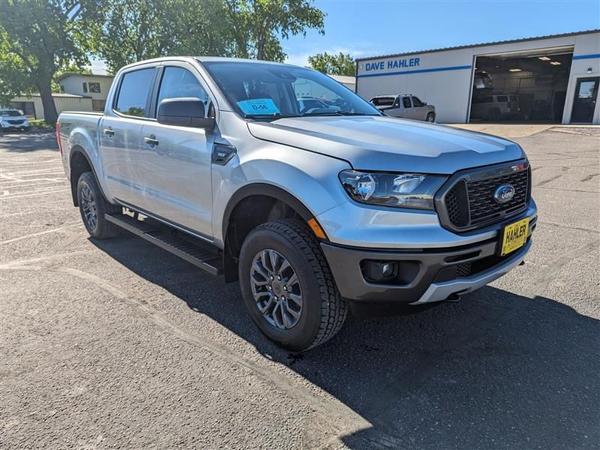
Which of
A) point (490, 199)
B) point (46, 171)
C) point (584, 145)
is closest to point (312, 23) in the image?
point (584, 145)

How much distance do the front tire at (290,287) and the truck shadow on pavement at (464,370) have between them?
0.20 meters

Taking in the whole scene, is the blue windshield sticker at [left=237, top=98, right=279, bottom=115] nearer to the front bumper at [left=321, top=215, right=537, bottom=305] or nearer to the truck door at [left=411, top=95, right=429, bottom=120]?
the front bumper at [left=321, top=215, right=537, bottom=305]

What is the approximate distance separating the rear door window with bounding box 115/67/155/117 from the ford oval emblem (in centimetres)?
311

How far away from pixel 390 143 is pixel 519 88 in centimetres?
3523

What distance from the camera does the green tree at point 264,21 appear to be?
3738 centimetres

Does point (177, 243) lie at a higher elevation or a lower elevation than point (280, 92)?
lower

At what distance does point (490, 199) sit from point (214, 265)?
1.97 m

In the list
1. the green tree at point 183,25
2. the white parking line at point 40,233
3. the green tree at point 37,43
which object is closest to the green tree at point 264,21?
the green tree at point 183,25

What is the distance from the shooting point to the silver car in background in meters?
19.4

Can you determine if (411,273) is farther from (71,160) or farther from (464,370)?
(71,160)

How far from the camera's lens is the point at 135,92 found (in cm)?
438

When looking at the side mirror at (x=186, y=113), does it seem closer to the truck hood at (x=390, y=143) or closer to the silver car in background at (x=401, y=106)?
the truck hood at (x=390, y=143)

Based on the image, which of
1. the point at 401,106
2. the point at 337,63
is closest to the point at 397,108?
the point at 401,106

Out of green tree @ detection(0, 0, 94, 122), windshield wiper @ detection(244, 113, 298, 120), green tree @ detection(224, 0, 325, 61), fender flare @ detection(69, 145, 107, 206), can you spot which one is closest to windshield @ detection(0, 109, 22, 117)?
green tree @ detection(0, 0, 94, 122)
